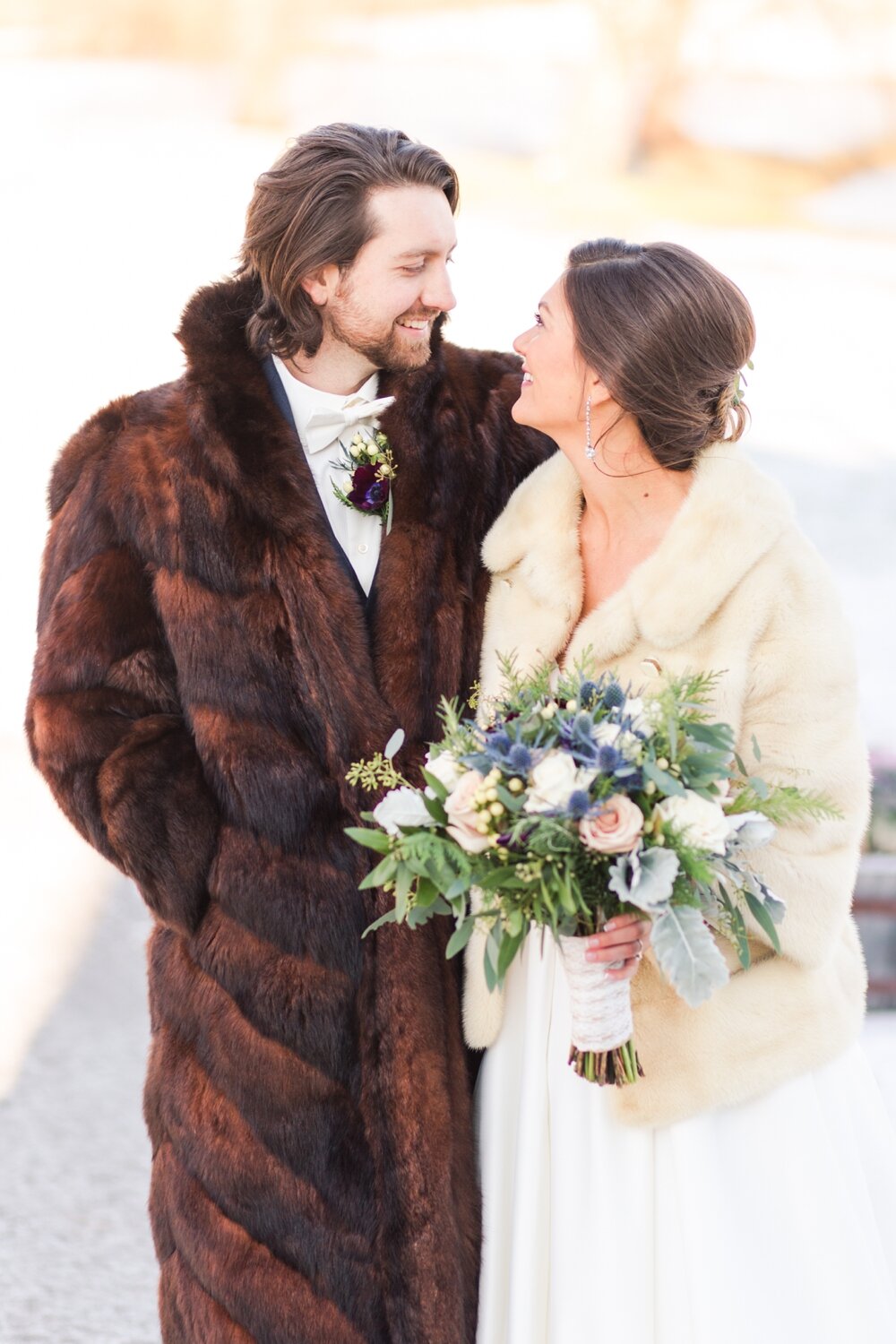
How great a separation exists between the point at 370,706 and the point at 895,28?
8612 mm

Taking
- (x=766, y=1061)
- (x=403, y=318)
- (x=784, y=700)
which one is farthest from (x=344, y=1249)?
(x=403, y=318)

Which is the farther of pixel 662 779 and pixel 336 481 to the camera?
pixel 336 481

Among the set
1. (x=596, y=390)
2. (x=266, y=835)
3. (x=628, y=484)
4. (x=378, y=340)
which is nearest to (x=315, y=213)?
(x=378, y=340)

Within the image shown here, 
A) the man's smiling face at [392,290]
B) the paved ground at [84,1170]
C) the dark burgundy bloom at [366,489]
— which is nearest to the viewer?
the dark burgundy bloom at [366,489]

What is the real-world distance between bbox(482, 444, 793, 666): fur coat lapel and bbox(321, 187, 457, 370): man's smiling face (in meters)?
0.37

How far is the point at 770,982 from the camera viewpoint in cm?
209

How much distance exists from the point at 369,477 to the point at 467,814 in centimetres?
77

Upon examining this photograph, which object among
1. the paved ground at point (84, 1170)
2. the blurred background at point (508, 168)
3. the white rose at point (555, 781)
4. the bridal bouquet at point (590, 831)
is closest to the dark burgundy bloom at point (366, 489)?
the bridal bouquet at point (590, 831)

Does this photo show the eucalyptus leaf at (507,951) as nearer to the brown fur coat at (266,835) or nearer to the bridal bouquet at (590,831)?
the bridal bouquet at (590,831)

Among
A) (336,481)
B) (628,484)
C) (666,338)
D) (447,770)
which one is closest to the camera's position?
(447,770)

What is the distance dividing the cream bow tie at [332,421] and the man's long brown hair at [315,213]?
0.14 metres

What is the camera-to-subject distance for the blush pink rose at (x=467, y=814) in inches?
69.4

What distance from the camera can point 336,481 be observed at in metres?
2.38

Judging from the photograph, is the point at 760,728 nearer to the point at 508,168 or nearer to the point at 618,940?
the point at 618,940
